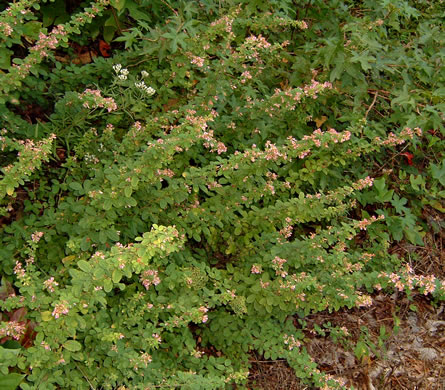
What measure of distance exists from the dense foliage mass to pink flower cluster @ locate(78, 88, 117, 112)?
0.01 meters

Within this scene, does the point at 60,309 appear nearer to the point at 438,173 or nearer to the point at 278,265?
the point at 278,265

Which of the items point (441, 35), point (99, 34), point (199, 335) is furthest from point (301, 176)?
point (99, 34)

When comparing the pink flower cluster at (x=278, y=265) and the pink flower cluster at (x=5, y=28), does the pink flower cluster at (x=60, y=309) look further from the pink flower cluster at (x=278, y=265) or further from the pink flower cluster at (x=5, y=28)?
the pink flower cluster at (x=5, y=28)

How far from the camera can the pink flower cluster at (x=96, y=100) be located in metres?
2.91

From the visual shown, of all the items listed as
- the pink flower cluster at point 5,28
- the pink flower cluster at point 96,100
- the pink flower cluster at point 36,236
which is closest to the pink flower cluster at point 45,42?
the pink flower cluster at point 5,28

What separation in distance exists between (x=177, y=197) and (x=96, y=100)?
78cm

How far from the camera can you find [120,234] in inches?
122

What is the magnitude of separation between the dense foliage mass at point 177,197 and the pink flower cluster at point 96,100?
0.01 meters

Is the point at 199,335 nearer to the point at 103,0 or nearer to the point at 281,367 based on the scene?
the point at 281,367

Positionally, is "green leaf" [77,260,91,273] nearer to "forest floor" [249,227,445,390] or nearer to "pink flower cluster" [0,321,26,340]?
"pink flower cluster" [0,321,26,340]

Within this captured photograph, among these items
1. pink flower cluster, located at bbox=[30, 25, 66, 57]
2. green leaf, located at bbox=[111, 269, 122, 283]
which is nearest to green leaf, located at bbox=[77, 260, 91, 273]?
green leaf, located at bbox=[111, 269, 122, 283]

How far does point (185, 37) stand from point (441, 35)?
7.74 feet

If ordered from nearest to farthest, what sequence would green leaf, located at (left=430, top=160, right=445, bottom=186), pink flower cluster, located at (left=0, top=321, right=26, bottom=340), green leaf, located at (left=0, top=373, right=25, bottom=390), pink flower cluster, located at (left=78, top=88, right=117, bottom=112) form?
green leaf, located at (left=0, top=373, right=25, bottom=390) → pink flower cluster, located at (left=0, top=321, right=26, bottom=340) → pink flower cluster, located at (left=78, top=88, right=117, bottom=112) → green leaf, located at (left=430, top=160, right=445, bottom=186)

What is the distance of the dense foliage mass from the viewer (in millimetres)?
2621
